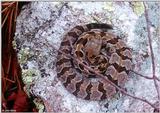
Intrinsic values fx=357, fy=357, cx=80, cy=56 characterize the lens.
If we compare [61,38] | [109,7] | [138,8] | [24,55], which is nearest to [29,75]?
[24,55]

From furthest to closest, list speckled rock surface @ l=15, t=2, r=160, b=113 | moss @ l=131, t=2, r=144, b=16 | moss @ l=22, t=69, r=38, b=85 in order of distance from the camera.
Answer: moss @ l=131, t=2, r=144, b=16 → moss @ l=22, t=69, r=38, b=85 → speckled rock surface @ l=15, t=2, r=160, b=113

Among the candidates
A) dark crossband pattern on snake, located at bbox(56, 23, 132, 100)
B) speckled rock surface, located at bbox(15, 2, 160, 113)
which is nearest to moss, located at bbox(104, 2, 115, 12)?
speckled rock surface, located at bbox(15, 2, 160, 113)

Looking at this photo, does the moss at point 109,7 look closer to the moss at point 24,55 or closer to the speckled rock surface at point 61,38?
the speckled rock surface at point 61,38

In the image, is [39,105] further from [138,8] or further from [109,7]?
[138,8]

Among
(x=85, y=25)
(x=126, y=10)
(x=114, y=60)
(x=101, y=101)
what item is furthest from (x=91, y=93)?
(x=126, y=10)

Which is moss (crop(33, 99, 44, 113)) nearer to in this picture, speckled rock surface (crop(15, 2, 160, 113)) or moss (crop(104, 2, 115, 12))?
speckled rock surface (crop(15, 2, 160, 113))

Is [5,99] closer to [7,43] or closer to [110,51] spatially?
[7,43]
